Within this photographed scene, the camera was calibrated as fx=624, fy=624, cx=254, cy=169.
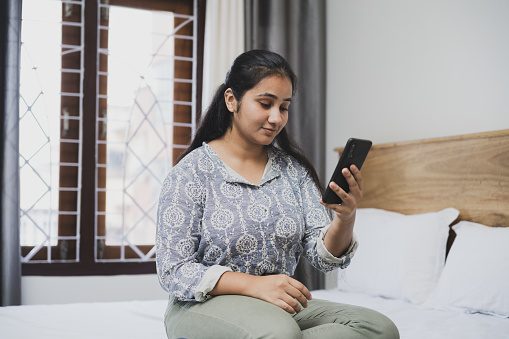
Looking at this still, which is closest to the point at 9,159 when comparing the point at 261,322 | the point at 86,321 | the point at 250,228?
the point at 86,321

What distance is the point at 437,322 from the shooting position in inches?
76.1

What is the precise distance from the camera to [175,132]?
3.43 m

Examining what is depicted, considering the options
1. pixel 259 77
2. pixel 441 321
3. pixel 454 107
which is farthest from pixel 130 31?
pixel 441 321

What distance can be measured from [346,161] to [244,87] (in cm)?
34

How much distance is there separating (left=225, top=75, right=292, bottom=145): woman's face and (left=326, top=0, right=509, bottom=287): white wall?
117 centimetres

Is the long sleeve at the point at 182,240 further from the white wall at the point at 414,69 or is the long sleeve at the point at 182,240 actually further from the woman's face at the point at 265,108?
the white wall at the point at 414,69

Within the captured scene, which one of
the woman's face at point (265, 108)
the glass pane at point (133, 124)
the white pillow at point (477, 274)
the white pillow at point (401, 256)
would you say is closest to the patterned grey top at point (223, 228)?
the woman's face at point (265, 108)

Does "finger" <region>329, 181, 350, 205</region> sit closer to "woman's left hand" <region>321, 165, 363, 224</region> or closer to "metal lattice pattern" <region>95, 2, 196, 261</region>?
"woman's left hand" <region>321, 165, 363, 224</region>

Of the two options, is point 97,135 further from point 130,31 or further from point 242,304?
point 242,304

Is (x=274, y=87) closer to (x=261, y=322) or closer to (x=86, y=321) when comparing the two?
(x=261, y=322)

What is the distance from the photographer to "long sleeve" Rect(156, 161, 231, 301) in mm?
1357

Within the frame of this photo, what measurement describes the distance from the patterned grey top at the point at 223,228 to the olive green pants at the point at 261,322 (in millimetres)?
44

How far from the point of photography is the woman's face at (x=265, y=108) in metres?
1.54

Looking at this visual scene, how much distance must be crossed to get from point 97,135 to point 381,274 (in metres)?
1.64
